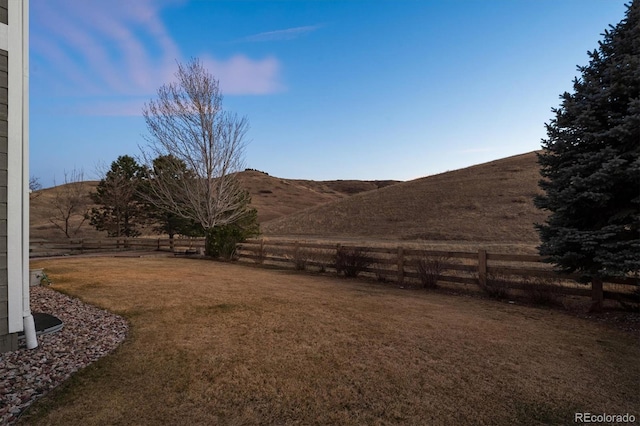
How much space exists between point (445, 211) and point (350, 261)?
90.9 ft

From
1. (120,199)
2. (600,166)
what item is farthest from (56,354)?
(120,199)

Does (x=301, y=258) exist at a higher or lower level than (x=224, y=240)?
lower

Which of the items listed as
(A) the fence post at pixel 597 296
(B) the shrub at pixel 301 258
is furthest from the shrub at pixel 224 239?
(A) the fence post at pixel 597 296

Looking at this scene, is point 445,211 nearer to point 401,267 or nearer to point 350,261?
point 350,261

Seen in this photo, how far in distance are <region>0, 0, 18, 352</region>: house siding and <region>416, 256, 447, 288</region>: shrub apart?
295 inches

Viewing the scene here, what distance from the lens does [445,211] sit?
113 ft

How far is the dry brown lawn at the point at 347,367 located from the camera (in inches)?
101

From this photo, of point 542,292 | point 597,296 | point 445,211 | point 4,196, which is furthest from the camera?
point 445,211

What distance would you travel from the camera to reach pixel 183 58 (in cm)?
1423

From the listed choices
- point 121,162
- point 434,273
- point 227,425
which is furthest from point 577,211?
point 121,162

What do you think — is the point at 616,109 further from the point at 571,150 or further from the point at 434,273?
the point at 434,273

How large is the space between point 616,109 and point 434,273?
183 inches

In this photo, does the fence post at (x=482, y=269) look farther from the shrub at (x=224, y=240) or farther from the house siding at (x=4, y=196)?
the shrub at (x=224, y=240)

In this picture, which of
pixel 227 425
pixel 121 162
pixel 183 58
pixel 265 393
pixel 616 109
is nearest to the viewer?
pixel 227 425
